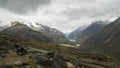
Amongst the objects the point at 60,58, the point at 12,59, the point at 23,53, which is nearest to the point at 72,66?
the point at 60,58

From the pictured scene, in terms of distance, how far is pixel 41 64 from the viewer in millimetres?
68312

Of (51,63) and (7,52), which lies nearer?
(51,63)

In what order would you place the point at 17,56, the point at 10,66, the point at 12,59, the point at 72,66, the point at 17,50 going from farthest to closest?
the point at 72,66, the point at 17,50, the point at 17,56, the point at 12,59, the point at 10,66

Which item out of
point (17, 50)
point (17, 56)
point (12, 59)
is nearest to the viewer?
point (12, 59)

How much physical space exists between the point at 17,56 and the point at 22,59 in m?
4.34

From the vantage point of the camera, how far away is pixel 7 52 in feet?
252

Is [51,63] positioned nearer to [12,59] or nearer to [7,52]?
[12,59]

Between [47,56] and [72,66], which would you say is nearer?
[47,56]

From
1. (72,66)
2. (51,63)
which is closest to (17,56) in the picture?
(51,63)

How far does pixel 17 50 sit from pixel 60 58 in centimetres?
1326

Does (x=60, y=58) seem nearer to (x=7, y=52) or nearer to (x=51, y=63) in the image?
(x=51, y=63)

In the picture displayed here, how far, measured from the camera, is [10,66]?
206 feet

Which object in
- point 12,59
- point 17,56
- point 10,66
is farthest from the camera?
point 17,56

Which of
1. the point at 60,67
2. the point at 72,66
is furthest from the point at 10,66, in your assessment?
the point at 72,66
